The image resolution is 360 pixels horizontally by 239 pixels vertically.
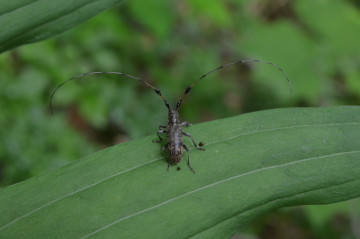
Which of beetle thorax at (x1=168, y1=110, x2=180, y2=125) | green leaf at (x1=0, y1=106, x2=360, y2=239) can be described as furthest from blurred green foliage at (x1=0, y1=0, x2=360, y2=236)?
green leaf at (x1=0, y1=106, x2=360, y2=239)

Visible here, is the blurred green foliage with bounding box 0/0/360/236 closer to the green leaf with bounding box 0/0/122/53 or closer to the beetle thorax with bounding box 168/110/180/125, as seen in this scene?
the beetle thorax with bounding box 168/110/180/125

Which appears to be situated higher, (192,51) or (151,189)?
(192,51)

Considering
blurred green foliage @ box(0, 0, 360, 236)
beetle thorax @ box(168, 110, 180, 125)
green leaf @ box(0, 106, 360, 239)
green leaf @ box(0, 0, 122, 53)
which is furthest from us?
blurred green foliage @ box(0, 0, 360, 236)

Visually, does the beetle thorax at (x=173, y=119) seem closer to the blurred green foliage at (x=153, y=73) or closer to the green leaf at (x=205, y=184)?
the green leaf at (x=205, y=184)

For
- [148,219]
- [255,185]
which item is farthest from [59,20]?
[255,185]

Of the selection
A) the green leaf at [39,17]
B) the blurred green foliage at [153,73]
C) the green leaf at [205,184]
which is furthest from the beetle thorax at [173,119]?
the blurred green foliage at [153,73]

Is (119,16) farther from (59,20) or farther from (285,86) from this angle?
(59,20)

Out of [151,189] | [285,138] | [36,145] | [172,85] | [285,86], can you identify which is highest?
[172,85]
